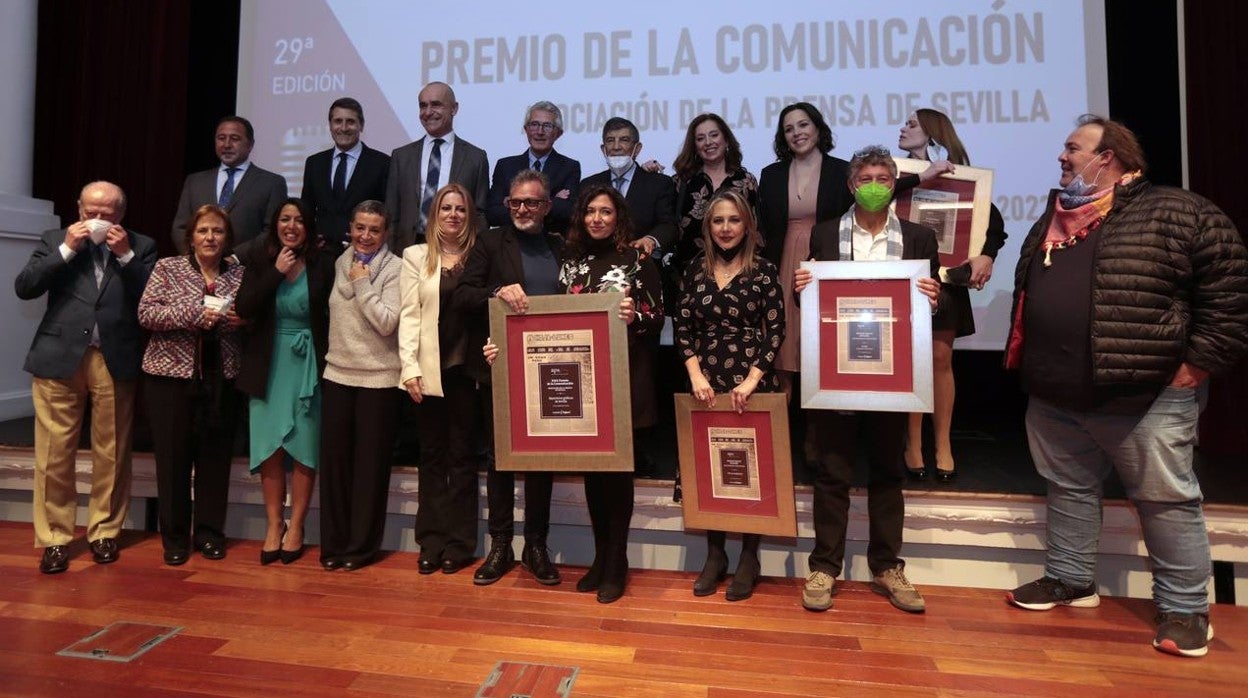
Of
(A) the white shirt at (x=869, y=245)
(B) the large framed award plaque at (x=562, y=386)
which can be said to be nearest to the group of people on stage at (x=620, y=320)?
(A) the white shirt at (x=869, y=245)

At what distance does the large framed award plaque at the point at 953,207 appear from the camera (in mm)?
2826

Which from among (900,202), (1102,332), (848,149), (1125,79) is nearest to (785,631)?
(1102,332)

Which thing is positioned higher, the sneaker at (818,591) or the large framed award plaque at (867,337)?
the large framed award plaque at (867,337)

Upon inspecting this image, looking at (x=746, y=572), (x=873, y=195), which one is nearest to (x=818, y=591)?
(x=746, y=572)

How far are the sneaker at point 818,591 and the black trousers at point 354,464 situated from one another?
1830mm

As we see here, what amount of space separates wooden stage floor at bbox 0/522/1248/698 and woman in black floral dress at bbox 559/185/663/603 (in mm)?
277

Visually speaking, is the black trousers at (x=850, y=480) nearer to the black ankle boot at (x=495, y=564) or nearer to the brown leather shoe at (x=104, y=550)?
the black ankle boot at (x=495, y=564)

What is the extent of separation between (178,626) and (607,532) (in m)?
1.57

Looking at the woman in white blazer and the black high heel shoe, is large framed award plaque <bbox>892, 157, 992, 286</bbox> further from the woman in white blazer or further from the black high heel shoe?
the black high heel shoe

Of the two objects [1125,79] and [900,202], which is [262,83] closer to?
[900,202]

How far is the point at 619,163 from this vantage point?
327cm

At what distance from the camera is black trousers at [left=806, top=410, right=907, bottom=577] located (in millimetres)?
2480

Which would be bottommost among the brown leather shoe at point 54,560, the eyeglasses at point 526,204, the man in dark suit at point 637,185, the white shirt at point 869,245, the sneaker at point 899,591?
the sneaker at point 899,591

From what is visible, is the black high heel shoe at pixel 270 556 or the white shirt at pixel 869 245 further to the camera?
the black high heel shoe at pixel 270 556
